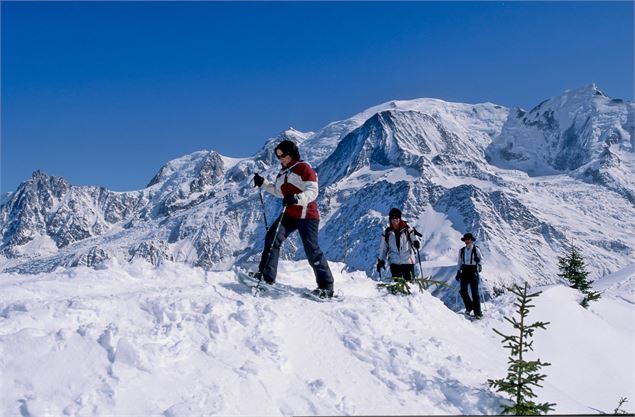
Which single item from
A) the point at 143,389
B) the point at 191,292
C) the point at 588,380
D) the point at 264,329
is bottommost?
the point at 588,380

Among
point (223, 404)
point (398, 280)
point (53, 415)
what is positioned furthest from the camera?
point (398, 280)

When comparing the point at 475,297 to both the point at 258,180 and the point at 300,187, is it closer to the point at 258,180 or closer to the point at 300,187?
Answer: the point at 300,187

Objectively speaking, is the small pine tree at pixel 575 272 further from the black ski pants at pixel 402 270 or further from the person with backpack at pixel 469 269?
the black ski pants at pixel 402 270

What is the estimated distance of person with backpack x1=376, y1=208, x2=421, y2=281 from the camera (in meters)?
13.0

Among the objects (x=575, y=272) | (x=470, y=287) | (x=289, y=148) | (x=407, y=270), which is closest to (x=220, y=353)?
(x=289, y=148)

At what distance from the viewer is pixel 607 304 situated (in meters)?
17.6

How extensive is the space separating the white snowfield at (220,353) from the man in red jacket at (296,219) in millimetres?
617

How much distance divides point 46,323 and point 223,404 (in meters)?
2.52

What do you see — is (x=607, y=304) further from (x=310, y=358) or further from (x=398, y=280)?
(x=310, y=358)

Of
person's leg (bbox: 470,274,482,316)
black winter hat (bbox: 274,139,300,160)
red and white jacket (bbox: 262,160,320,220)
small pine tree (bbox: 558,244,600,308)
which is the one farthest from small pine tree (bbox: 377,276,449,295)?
small pine tree (bbox: 558,244,600,308)

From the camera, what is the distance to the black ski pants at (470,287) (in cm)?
1405

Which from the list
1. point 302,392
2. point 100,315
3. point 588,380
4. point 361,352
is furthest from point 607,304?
point 100,315

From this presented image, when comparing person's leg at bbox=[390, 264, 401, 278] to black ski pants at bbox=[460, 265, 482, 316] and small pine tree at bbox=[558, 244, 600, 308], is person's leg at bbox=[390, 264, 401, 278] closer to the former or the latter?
black ski pants at bbox=[460, 265, 482, 316]

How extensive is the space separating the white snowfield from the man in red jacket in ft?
2.03
